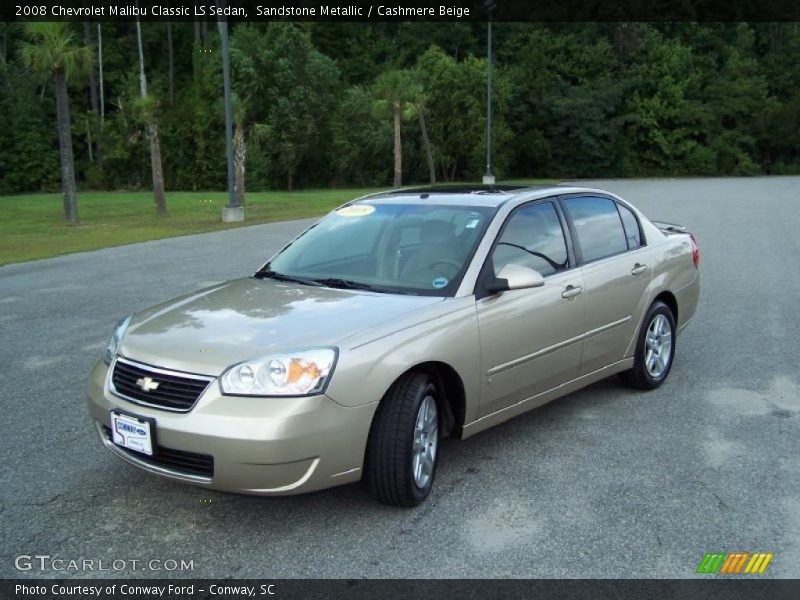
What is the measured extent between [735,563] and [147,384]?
8.89ft

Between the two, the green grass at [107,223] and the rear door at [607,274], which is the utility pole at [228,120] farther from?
the rear door at [607,274]

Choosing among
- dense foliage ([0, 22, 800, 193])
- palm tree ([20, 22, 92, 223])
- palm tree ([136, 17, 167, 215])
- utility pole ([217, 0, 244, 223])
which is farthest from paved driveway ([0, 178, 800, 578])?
dense foliage ([0, 22, 800, 193])

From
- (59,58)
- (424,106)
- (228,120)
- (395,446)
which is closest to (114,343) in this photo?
(395,446)

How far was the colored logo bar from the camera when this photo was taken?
11.1 feet

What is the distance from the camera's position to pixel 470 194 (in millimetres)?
5246

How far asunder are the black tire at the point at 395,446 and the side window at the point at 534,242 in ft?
3.60

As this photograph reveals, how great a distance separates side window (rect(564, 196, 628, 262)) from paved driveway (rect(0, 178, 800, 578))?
1093 millimetres

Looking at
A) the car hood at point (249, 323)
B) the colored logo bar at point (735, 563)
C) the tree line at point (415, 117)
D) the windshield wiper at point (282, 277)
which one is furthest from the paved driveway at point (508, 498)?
the tree line at point (415, 117)

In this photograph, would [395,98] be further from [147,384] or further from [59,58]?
[147,384]

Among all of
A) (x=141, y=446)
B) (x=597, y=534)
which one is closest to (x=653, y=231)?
(x=597, y=534)

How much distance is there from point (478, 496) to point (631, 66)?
243ft

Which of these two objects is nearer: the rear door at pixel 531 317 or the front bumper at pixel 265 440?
the front bumper at pixel 265 440

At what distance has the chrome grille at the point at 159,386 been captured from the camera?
3600 mm

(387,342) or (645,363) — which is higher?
(387,342)
